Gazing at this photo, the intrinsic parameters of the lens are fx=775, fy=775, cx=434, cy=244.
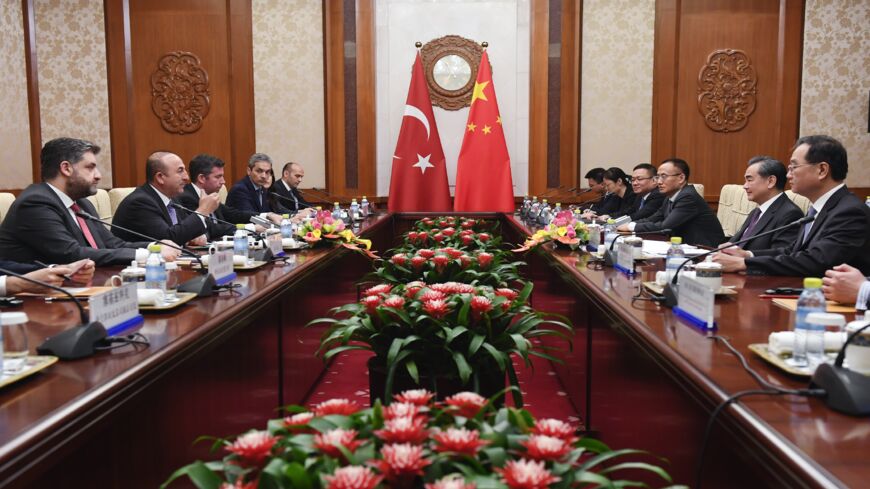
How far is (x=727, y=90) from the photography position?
7.03m

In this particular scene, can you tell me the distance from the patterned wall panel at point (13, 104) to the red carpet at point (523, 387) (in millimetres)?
3487

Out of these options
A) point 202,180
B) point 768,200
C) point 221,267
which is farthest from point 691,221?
point 221,267

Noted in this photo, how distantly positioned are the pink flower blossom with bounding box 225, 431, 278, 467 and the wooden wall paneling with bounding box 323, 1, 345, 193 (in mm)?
6459

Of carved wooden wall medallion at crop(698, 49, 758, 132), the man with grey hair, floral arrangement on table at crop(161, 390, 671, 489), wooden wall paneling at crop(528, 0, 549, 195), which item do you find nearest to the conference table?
floral arrangement on table at crop(161, 390, 671, 489)

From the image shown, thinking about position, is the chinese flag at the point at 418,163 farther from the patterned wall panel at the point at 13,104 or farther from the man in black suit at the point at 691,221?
the patterned wall panel at the point at 13,104

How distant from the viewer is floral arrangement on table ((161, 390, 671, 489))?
0.84 metres

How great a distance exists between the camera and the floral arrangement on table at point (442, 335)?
199 cm

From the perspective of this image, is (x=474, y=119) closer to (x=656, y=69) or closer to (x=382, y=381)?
(x=656, y=69)

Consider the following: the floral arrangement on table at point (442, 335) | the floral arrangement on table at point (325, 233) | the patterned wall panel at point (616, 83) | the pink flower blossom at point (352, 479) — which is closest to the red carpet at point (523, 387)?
the floral arrangement on table at point (325, 233)

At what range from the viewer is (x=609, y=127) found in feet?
23.8

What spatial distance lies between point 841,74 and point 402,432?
698cm

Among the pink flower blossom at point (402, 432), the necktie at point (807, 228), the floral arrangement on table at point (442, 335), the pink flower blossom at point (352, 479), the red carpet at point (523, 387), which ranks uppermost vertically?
the necktie at point (807, 228)

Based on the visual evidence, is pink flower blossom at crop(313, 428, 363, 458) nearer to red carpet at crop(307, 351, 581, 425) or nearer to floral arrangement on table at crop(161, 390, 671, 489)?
floral arrangement on table at crop(161, 390, 671, 489)

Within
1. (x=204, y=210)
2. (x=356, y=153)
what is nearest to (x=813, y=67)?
(x=356, y=153)
